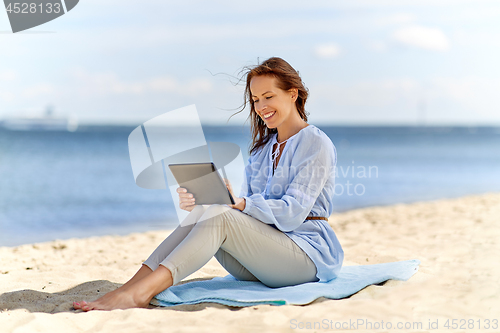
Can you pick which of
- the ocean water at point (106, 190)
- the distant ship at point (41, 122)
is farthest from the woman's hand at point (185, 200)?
the distant ship at point (41, 122)

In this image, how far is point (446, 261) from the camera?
12.5 ft

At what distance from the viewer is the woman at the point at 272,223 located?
8.33ft

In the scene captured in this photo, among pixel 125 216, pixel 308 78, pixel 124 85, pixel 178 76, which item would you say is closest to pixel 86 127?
pixel 124 85

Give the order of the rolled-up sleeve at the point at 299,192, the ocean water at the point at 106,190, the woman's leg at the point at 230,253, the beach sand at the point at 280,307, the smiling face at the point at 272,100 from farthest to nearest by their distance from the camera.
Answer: the ocean water at the point at 106,190, the smiling face at the point at 272,100, the rolled-up sleeve at the point at 299,192, the woman's leg at the point at 230,253, the beach sand at the point at 280,307

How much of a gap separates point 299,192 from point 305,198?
5 cm

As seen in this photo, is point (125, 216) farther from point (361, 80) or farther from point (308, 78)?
point (361, 80)

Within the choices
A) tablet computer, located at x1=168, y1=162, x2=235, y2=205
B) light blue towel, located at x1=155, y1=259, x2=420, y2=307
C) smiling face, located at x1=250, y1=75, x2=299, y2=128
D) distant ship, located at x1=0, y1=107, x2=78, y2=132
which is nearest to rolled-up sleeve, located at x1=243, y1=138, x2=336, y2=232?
tablet computer, located at x1=168, y1=162, x2=235, y2=205

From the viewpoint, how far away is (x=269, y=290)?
2736mm

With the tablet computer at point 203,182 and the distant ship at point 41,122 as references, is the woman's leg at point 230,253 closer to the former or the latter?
the tablet computer at point 203,182

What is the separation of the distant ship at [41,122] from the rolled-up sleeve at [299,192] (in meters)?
40.3

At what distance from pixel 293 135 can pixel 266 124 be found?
9.4 inches

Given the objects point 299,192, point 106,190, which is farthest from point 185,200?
point 106,190

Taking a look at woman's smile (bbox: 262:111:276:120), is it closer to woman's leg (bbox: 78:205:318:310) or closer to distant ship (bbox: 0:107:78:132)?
woman's leg (bbox: 78:205:318:310)

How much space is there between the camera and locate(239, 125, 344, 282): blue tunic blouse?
8.79 feet
